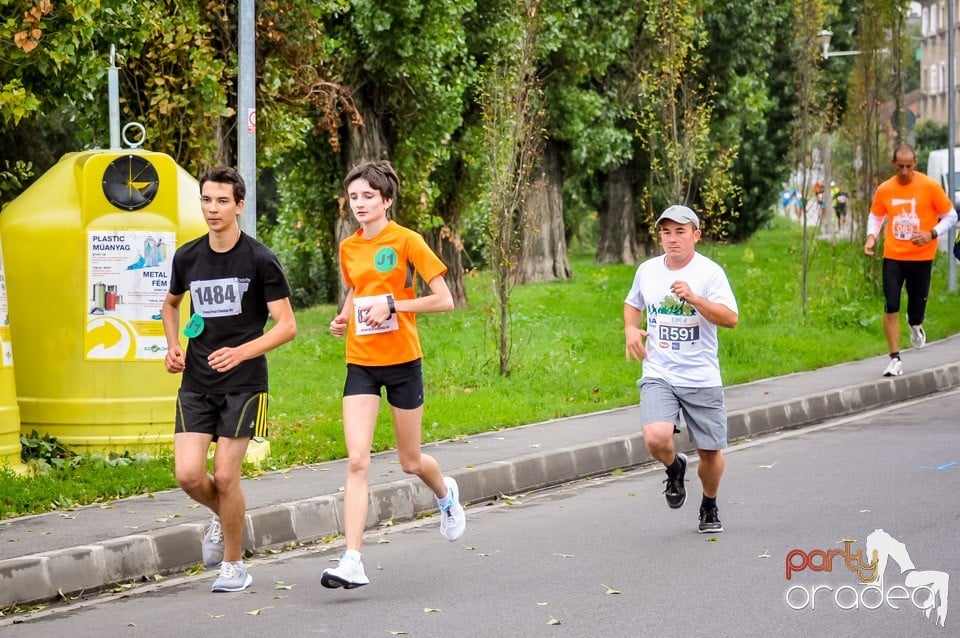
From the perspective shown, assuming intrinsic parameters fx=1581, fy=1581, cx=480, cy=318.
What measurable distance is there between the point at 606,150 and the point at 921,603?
25.4m

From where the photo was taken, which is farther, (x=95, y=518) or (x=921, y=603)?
(x=95, y=518)

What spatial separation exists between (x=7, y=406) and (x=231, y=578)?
10.2 ft

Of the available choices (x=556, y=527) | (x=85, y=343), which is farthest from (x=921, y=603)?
(x=85, y=343)

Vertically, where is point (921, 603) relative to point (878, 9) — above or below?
below

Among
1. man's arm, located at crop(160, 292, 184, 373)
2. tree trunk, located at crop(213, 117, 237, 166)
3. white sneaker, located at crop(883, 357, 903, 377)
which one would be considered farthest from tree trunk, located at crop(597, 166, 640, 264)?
man's arm, located at crop(160, 292, 184, 373)

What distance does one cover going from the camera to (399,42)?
21.1 meters

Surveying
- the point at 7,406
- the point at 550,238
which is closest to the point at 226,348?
the point at 7,406

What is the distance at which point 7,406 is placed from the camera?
377 inches

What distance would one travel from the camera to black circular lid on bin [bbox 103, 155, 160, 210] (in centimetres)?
1013

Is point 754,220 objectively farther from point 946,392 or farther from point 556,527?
point 556,527

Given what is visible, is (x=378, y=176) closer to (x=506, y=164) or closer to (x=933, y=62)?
(x=506, y=164)

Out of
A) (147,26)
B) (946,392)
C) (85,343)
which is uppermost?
(147,26)

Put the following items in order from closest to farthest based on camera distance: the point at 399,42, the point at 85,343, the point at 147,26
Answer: the point at 85,343, the point at 147,26, the point at 399,42

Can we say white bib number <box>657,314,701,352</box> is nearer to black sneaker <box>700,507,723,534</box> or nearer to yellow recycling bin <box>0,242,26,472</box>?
black sneaker <box>700,507,723,534</box>
